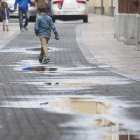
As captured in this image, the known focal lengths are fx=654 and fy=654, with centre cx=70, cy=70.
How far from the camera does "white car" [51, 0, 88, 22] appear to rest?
34.1 m

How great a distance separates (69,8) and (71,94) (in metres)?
25.0

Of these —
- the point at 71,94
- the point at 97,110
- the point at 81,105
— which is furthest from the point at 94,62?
the point at 97,110

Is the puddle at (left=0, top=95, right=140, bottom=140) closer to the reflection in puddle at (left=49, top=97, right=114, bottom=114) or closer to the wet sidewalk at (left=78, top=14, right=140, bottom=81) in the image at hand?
the reflection in puddle at (left=49, top=97, right=114, bottom=114)

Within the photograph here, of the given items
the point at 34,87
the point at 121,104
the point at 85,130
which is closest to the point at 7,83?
the point at 34,87

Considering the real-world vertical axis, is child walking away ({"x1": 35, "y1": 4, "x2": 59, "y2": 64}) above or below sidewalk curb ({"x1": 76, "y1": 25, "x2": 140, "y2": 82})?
above

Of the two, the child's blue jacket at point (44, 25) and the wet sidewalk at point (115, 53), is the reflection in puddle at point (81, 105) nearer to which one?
the wet sidewalk at point (115, 53)

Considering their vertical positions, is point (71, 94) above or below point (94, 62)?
above

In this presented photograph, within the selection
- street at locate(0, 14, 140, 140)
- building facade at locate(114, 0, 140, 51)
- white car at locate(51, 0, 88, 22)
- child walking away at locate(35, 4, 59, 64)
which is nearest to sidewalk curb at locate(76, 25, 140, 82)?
street at locate(0, 14, 140, 140)

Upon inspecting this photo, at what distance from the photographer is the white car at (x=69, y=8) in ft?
112

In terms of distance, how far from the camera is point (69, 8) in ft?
112

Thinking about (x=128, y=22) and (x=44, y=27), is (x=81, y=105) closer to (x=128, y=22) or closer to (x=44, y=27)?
(x=44, y=27)

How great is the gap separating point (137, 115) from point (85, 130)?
45.7 inches

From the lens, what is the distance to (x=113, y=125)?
7066 millimetres

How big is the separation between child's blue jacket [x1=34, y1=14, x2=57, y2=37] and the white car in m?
19.0
